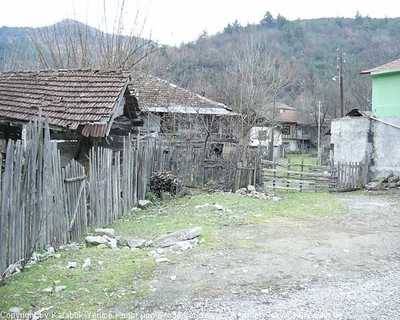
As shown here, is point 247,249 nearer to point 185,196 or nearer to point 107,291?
point 107,291

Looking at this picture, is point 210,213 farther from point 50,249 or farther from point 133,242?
point 50,249

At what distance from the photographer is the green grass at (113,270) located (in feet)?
16.2

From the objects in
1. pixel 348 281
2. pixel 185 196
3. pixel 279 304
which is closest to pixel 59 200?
pixel 279 304

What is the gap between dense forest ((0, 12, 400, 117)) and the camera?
20.1m

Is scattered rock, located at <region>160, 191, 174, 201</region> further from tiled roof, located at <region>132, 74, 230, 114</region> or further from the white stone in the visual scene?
tiled roof, located at <region>132, 74, 230, 114</region>

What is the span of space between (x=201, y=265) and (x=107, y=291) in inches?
63.8

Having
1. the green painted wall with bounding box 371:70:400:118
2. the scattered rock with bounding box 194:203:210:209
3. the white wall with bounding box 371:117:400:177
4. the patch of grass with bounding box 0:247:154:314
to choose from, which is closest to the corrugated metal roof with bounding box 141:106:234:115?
the green painted wall with bounding box 371:70:400:118

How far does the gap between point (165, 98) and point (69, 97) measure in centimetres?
1173

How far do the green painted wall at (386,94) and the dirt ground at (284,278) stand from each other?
39.3 feet

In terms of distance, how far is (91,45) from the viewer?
766 inches

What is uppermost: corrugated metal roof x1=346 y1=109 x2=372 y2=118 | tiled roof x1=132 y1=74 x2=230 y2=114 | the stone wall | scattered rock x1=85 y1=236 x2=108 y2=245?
tiled roof x1=132 y1=74 x2=230 y2=114

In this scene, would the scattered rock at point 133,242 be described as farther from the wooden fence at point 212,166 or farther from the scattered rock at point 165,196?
the wooden fence at point 212,166

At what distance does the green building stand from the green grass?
11284 millimetres

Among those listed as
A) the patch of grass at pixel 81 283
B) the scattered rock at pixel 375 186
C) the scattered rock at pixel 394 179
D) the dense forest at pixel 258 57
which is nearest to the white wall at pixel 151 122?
the dense forest at pixel 258 57
